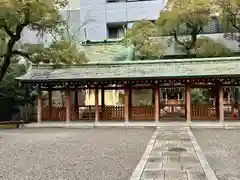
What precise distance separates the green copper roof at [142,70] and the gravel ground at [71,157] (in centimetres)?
589

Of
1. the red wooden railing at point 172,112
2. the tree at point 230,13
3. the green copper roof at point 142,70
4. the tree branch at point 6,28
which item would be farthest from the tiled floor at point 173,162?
the tree at point 230,13

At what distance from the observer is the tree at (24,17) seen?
19.9 m

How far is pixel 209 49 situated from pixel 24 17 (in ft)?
51.5

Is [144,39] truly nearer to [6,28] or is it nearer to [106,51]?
[106,51]

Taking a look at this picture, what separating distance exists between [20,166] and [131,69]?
14.2m

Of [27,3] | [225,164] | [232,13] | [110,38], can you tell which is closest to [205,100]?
[232,13]

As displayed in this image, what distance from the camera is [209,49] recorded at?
3066cm

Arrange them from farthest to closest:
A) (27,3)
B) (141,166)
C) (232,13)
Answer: (232,13) → (27,3) → (141,166)

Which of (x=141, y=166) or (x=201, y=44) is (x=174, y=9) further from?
(x=141, y=166)

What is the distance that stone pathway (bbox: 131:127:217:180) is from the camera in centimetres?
916

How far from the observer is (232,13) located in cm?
2761

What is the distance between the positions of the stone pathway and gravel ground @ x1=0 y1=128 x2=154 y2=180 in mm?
351

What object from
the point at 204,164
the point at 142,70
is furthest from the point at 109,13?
the point at 204,164

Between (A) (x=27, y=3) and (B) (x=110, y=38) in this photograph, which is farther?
(B) (x=110, y=38)
